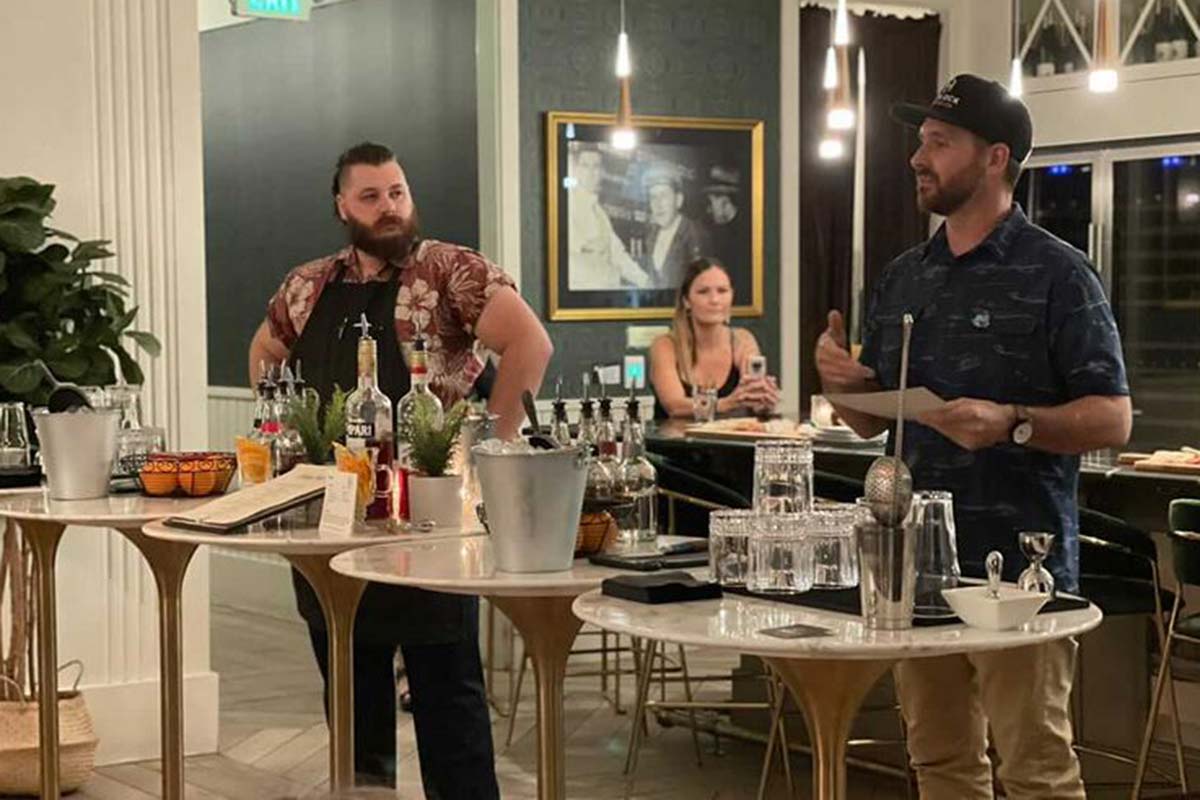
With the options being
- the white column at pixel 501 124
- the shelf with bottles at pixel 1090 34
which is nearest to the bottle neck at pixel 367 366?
the white column at pixel 501 124

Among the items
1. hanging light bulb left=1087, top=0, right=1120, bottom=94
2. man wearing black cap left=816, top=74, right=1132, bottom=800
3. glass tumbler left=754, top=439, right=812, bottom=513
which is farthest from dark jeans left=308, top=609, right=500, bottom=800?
hanging light bulb left=1087, top=0, right=1120, bottom=94

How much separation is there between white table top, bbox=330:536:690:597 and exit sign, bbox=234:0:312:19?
4.29 m

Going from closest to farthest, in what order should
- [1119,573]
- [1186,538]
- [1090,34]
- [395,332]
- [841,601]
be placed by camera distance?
[841,601] → [1186,538] → [395,332] → [1119,573] → [1090,34]

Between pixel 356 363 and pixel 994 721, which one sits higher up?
pixel 356 363

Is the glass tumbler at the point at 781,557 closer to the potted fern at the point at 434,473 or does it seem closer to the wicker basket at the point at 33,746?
the potted fern at the point at 434,473

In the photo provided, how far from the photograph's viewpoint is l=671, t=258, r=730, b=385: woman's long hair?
6.87 metres

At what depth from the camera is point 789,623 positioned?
2404 millimetres

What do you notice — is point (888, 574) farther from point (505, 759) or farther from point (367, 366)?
point (505, 759)

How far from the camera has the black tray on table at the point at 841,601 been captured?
2444 mm

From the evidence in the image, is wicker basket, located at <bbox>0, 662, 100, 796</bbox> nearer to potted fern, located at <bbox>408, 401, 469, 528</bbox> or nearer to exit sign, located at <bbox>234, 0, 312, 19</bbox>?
potted fern, located at <bbox>408, 401, 469, 528</bbox>

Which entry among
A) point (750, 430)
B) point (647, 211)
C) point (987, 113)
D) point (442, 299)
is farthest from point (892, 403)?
point (647, 211)

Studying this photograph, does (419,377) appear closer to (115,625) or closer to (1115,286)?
(115,625)

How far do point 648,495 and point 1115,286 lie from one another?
6.11 meters

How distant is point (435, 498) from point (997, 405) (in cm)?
101
